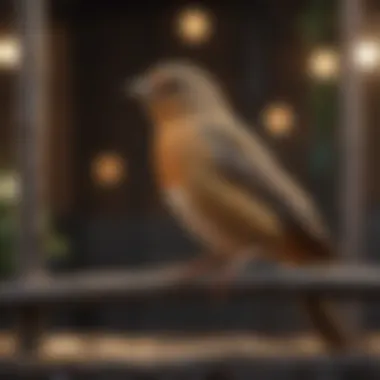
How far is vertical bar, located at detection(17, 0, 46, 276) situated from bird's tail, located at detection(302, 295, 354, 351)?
4.49 feet

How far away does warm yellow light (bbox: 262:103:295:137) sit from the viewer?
479cm

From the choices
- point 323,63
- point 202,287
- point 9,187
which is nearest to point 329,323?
point 202,287

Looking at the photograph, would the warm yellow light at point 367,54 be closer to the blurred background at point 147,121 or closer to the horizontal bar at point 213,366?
the blurred background at point 147,121

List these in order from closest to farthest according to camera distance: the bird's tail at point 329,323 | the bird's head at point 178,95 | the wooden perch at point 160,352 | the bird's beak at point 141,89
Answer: the wooden perch at point 160,352 → the bird's tail at point 329,323 → the bird's head at point 178,95 → the bird's beak at point 141,89

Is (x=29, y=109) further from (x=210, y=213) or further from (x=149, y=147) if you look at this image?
(x=210, y=213)

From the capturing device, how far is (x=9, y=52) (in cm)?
491

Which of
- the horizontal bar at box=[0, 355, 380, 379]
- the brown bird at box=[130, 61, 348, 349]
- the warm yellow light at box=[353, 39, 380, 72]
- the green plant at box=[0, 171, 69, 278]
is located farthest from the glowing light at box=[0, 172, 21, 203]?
the horizontal bar at box=[0, 355, 380, 379]

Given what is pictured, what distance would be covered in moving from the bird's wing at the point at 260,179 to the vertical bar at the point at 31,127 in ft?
3.62

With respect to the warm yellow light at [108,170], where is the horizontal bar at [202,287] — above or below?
below

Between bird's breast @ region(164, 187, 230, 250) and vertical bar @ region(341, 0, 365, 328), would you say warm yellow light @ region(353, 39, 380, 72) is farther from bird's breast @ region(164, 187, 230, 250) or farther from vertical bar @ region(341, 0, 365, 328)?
bird's breast @ region(164, 187, 230, 250)

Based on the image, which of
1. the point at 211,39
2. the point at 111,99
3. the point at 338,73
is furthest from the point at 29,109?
the point at 338,73

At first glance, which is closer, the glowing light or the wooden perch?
the wooden perch

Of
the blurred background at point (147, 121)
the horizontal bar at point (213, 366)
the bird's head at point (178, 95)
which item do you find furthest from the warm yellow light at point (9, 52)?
the horizontal bar at point (213, 366)

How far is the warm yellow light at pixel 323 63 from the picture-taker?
4.83 meters
